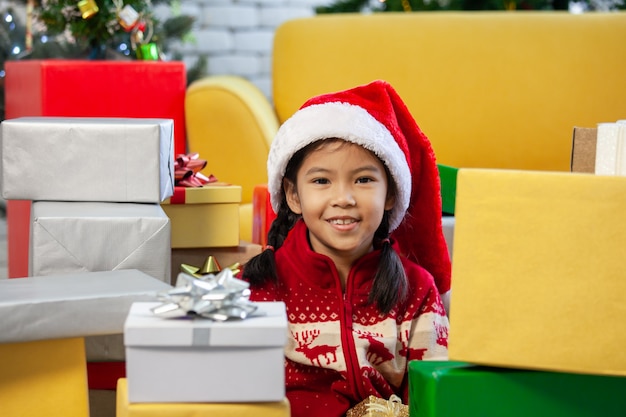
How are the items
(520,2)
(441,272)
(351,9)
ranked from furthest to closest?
(351,9) → (520,2) → (441,272)

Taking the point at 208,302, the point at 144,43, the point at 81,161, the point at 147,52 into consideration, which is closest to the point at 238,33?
the point at 144,43

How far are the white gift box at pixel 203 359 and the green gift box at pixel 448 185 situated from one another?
0.94 meters

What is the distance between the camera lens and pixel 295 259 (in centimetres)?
148

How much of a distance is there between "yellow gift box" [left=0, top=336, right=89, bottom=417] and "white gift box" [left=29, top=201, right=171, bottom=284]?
0.72 ft

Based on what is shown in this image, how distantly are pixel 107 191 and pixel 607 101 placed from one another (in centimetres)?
147

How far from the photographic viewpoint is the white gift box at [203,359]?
3.28ft

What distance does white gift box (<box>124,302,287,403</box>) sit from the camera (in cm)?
100

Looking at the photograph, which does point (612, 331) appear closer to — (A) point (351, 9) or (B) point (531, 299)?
(B) point (531, 299)

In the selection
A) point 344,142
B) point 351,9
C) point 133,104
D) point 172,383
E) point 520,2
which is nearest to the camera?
point 172,383

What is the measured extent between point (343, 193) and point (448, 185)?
1.81 ft

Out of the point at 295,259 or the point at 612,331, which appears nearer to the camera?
the point at 612,331

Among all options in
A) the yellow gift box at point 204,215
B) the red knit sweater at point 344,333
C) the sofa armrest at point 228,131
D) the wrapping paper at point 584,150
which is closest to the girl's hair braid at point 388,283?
the red knit sweater at point 344,333

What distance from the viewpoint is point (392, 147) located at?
1.43 meters

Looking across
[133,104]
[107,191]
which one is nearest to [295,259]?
[107,191]
